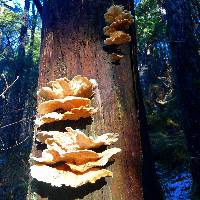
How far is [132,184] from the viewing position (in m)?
1.65

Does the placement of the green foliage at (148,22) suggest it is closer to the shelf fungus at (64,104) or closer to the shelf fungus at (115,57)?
the shelf fungus at (115,57)

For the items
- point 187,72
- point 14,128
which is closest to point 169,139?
point 187,72

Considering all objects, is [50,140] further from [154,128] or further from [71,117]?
[154,128]

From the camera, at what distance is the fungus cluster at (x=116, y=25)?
1.93m

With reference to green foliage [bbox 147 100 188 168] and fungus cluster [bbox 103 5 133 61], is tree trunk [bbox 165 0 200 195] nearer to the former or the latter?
green foliage [bbox 147 100 188 168]

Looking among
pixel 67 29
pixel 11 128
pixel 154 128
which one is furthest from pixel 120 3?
pixel 11 128

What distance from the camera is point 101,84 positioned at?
1856 mm

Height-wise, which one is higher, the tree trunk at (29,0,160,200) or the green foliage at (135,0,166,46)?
the green foliage at (135,0,166,46)

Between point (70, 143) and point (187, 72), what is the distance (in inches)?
210

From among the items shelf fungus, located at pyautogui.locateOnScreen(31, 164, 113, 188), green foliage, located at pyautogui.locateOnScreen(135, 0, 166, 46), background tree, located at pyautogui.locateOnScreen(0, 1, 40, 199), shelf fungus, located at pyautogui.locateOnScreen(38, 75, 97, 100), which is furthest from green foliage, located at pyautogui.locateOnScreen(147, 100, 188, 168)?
shelf fungus, located at pyautogui.locateOnScreen(31, 164, 113, 188)

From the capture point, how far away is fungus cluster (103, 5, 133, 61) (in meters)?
1.93

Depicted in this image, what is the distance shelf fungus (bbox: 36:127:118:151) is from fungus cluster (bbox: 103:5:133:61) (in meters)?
0.58

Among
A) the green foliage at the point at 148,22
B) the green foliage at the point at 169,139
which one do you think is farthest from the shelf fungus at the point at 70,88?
the green foliage at the point at 148,22

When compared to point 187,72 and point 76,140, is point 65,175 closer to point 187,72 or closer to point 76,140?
point 76,140
